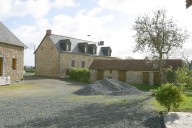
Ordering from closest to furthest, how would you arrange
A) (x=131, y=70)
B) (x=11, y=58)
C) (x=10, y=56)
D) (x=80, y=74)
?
(x=10, y=56), (x=11, y=58), (x=131, y=70), (x=80, y=74)

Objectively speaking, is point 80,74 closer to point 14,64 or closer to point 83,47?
point 83,47

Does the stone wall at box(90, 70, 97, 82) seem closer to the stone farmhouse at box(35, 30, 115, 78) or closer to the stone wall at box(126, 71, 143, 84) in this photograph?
the stone wall at box(126, 71, 143, 84)

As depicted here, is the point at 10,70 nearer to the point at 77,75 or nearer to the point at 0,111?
the point at 77,75

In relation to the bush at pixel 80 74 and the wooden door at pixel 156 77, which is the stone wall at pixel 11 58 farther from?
the wooden door at pixel 156 77

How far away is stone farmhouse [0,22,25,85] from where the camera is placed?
34125mm

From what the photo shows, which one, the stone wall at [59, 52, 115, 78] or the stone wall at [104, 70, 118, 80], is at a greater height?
the stone wall at [59, 52, 115, 78]

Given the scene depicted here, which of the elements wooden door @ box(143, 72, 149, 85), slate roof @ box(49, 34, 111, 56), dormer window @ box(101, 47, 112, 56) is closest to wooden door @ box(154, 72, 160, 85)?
wooden door @ box(143, 72, 149, 85)

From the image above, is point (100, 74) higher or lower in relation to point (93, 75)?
higher

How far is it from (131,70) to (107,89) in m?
13.2

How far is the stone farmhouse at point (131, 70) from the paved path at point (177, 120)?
25.9 metres

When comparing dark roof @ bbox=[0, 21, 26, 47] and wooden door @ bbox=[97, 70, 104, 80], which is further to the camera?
wooden door @ bbox=[97, 70, 104, 80]

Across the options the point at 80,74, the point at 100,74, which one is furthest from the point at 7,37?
the point at 100,74

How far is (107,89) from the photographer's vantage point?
1153 inches

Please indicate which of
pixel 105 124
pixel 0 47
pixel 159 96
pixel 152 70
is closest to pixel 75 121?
pixel 105 124
